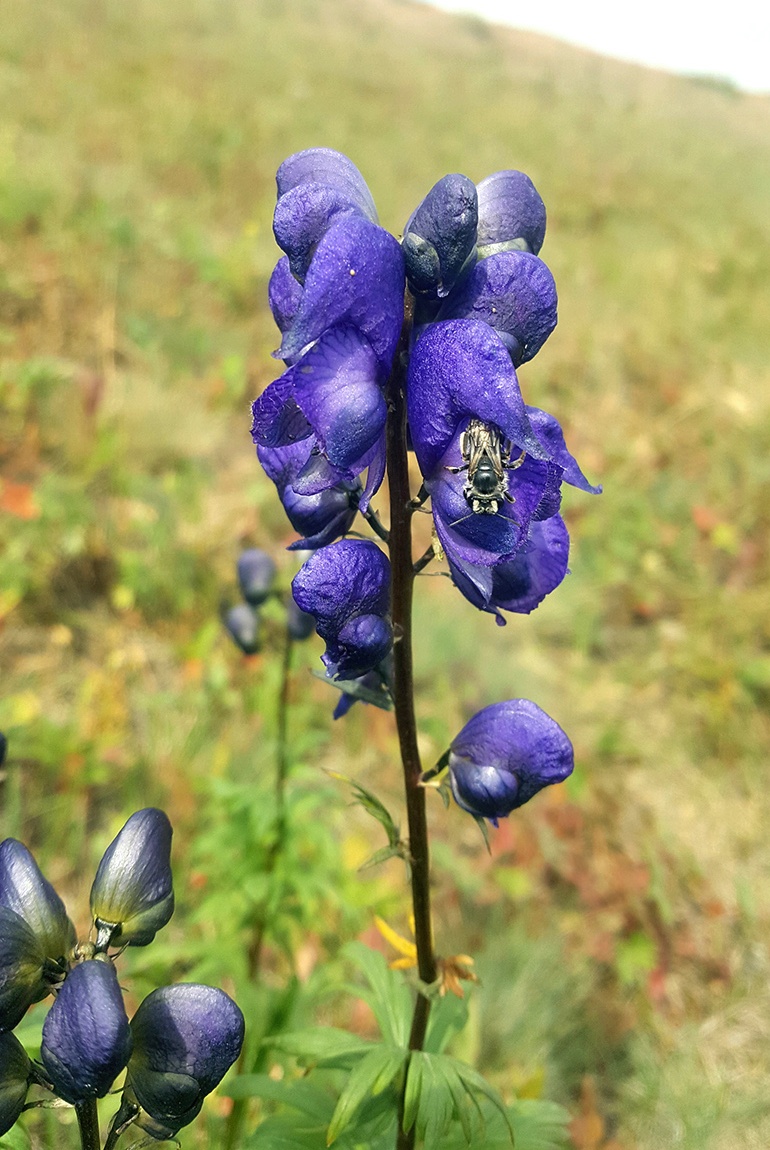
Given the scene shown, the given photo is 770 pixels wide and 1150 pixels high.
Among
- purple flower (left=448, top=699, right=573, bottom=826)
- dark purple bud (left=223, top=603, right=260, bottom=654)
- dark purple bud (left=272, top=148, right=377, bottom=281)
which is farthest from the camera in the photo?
dark purple bud (left=223, top=603, right=260, bottom=654)

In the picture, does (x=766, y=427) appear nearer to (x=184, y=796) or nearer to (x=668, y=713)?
(x=668, y=713)

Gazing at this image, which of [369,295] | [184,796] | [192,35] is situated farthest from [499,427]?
[192,35]

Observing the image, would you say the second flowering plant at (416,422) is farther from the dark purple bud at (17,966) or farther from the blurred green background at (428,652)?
the blurred green background at (428,652)

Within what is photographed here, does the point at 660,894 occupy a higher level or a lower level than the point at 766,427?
lower

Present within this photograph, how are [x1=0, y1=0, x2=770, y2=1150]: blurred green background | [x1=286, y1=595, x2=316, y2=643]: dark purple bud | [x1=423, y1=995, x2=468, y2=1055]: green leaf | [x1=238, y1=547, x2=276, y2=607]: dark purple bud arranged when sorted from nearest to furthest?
1. [x1=423, y1=995, x2=468, y2=1055]: green leaf
2. [x1=286, y1=595, x2=316, y2=643]: dark purple bud
3. [x1=238, y1=547, x2=276, y2=607]: dark purple bud
4. [x1=0, y1=0, x2=770, y2=1150]: blurred green background

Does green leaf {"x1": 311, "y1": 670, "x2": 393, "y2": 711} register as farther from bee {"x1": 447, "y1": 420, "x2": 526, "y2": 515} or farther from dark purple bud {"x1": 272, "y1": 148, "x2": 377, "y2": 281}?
dark purple bud {"x1": 272, "y1": 148, "x2": 377, "y2": 281}

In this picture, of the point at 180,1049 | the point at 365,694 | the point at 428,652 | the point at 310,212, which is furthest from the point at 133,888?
the point at 428,652

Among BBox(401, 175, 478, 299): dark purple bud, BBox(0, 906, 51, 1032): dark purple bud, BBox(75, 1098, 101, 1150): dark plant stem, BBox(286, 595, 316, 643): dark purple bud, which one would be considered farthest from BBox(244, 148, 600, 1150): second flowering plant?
BBox(286, 595, 316, 643): dark purple bud

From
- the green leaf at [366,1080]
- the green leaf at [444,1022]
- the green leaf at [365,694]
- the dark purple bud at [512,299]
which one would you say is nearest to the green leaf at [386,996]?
the green leaf at [444,1022]
